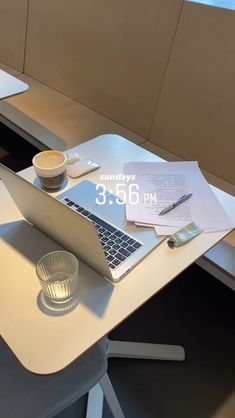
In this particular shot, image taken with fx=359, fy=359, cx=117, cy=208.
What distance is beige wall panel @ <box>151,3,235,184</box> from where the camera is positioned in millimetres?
1447

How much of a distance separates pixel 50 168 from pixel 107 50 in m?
1.19

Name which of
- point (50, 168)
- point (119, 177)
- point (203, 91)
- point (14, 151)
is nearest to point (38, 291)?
point (50, 168)

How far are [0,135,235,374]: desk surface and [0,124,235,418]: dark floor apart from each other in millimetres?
751

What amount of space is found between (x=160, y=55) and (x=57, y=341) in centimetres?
141

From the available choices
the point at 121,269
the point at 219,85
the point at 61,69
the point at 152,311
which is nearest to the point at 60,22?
the point at 61,69

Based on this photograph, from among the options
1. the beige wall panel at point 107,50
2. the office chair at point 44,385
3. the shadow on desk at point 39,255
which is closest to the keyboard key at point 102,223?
the shadow on desk at point 39,255

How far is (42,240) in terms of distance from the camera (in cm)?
82

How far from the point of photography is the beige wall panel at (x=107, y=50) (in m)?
1.64

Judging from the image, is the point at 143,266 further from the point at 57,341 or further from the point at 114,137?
the point at 114,137

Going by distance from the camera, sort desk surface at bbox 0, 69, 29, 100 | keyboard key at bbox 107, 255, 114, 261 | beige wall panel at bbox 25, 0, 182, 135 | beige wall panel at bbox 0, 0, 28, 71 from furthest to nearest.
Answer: beige wall panel at bbox 0, 0, 28, 71
beige wall panel at bbox 25, 0, 182, 135
desk surface at bbox 0, 69, 29, 100
keyboard key at bbox 107, 255, 114, 261

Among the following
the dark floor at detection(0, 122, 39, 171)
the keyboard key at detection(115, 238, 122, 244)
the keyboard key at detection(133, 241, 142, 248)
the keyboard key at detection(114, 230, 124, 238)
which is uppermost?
the keyboard key at detection(133, 241, 142, 248)

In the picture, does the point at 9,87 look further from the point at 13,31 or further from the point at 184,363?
the point at 184,363

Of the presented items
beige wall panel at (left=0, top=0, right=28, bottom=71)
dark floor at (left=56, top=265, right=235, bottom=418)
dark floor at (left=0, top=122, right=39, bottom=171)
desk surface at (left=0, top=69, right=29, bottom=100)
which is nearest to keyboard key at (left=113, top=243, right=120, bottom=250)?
dark floor at (left=56, top=265, right=235, bottom=418)

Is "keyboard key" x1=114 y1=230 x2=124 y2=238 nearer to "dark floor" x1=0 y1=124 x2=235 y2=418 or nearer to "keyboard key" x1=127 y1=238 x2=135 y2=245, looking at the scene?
"keyboard key" x1=127 y1=238 x2=135 y2=245
